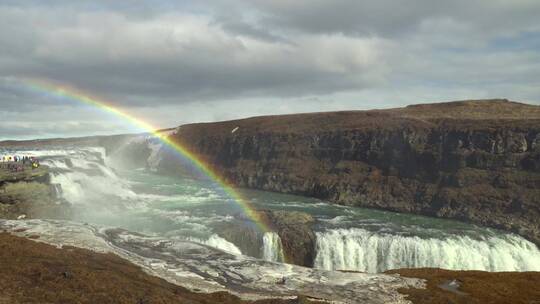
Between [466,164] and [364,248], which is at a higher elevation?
[466,164]

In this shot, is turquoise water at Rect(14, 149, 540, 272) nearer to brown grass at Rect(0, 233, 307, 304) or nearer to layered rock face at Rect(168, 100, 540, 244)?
layered rock face at Rect(168, 100, 540, 244)

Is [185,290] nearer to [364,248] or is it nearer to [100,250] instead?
[100,250]

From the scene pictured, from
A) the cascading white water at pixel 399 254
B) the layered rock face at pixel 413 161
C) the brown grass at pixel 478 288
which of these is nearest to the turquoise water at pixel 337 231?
the cascading white water at pixel 399 254

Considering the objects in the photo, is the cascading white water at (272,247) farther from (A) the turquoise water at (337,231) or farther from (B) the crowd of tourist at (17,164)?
(B) the crowd of tourist at (17,164)

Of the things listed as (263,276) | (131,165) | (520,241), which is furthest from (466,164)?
(131,165)

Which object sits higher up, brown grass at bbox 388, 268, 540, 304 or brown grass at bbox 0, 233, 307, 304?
brown grass at bbox 0, 233, 307, 304

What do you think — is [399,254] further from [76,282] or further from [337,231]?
[76,282]

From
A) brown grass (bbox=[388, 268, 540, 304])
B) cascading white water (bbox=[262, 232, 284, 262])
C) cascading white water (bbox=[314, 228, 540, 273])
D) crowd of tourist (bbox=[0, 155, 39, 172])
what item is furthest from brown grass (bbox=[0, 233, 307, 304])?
crowd of tourist (bbox=[0, 155, 39, 172])
